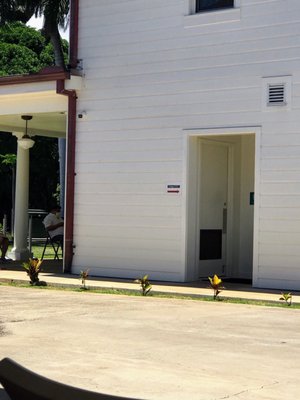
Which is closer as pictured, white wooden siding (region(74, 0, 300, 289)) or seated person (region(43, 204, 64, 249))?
white wooden siding (region(74, 0, 300, 289))

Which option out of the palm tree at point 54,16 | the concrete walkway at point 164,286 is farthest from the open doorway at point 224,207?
the palm tree at point 54,16

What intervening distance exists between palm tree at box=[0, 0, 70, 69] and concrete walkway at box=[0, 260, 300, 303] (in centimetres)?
1364

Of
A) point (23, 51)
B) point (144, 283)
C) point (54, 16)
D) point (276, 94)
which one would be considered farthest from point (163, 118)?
point (23, 51)

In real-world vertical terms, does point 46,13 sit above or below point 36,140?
above

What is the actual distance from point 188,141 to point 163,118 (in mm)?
687

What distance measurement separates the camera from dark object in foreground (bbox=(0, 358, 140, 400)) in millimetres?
3875

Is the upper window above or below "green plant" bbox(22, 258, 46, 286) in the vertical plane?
above

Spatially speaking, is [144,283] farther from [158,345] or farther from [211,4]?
[211,4]

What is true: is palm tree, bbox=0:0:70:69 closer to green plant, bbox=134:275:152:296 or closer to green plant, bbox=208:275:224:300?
green plant, bbox=134:275:152:296

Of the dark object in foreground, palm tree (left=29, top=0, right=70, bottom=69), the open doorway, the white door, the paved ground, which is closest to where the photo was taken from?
the dark object in foreground

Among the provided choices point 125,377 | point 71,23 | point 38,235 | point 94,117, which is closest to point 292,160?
point 94,117

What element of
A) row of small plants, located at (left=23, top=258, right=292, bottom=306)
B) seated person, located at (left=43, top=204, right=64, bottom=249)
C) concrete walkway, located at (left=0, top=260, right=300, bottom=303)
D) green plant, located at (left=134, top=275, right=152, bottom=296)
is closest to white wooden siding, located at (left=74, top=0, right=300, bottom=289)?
concrete walkway, located at (left=0, top=260, right=300, bottom=303)

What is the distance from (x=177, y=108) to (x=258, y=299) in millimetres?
4182

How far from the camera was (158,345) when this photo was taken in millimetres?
8680
